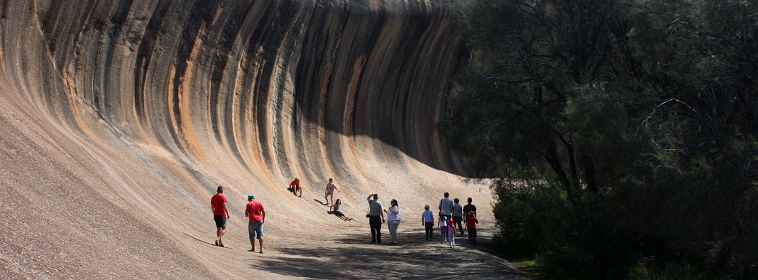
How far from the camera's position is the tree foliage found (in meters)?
13.3

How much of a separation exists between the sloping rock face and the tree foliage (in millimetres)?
5952

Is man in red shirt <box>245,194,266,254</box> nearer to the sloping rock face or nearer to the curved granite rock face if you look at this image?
the sloping rock face

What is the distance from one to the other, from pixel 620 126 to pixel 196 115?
16241mm

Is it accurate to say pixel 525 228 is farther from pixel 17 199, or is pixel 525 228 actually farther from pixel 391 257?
pixel 17 199

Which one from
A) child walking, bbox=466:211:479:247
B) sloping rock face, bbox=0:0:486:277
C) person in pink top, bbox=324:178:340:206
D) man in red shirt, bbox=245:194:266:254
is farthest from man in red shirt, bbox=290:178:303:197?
man in red shirt, bbox=245:194:266:254

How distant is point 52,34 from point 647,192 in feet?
54.8

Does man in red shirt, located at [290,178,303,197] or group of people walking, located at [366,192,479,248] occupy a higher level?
man in red shirt, located at [290,178,303,197]

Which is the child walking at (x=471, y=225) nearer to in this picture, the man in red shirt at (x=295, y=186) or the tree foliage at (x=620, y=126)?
the tree foliage at (x=620, y=126)

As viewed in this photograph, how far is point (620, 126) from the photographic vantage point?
593 inches

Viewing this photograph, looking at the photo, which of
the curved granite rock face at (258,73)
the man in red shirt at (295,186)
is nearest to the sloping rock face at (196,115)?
the curved granite rock face at (258,73)

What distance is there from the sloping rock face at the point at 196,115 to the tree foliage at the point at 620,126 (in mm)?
5952

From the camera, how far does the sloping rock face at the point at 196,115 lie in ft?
38.8

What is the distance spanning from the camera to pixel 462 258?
17703 mm

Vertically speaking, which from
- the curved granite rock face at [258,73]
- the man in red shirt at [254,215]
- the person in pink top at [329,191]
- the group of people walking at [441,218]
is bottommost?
the man in red shirt at [254,215]
